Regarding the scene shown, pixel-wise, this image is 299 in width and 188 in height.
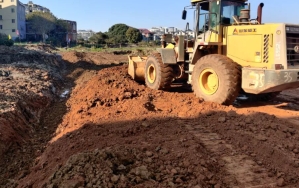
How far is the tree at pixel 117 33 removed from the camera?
5503cm

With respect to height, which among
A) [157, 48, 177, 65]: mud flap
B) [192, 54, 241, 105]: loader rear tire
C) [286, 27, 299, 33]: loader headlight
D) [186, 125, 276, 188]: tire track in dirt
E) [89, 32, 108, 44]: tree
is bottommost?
[186, 125, 276, 188]: tire track in dirt

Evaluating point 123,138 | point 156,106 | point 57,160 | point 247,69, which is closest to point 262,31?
point 247,69

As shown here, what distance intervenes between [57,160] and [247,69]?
16.0ft

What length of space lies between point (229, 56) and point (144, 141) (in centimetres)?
422

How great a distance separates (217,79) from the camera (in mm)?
8336

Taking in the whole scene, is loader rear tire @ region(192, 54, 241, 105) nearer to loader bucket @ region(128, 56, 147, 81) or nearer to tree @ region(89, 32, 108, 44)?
loader bucket @ region(128, 56, 147, 81)

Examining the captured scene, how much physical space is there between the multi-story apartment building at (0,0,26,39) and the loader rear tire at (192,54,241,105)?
70206 mm

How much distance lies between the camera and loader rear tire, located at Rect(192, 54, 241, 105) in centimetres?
796

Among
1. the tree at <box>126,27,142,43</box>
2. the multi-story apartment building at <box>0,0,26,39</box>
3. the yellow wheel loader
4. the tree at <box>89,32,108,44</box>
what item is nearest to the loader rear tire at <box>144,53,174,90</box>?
the yellow wheel loader

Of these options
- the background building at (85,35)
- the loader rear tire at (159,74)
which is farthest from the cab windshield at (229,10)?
the background building at (85,35)

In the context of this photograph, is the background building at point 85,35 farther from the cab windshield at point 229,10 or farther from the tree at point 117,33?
the cab windshield at point 229,10

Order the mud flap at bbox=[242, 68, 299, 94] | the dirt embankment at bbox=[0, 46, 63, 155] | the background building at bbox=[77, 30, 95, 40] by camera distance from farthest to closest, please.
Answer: the background building at bbox=[77, 30, 95, 40], the dirt embankment at bbox=[0, 46, 63, 155], the mud flap at bbox=[242, 68, 299, 94]

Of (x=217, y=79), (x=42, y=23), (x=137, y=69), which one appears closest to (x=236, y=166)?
(x=217, y=79)

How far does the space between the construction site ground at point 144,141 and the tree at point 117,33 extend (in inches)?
1756
